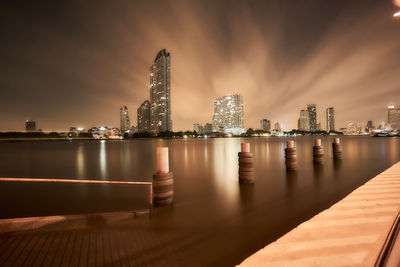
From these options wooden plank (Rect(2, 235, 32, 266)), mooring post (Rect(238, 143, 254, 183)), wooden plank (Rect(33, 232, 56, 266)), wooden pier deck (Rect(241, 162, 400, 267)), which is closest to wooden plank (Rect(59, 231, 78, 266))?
wooden plank (Rect(33, 232, 56, 266))

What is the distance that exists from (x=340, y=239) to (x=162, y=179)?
4.36 meters

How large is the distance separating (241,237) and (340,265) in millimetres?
2009

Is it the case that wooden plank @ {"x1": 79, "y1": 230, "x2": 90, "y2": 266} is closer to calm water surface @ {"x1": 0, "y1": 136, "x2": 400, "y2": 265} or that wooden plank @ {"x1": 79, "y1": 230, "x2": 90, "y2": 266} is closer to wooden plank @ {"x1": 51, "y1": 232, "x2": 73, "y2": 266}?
wooden plank @ {"x1": 51, "y1": 232, "x2": 73, "y2": 266}

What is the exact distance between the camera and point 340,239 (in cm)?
297

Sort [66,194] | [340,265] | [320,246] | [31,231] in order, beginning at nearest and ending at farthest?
[340,265]
[320,246]
[31,231]
[66,194]

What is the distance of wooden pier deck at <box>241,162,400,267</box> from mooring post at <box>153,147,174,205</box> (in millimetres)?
3563

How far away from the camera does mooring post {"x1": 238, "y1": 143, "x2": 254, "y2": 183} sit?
821 centimetres

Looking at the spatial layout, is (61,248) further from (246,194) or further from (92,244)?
(246,194)

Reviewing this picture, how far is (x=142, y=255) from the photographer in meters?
3.27

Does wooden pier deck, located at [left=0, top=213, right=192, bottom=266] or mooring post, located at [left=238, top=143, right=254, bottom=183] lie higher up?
mooring post, located at [left=238, top=143, right=254, bottom=183]

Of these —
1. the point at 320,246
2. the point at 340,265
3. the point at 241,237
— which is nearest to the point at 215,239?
the point at 241,237

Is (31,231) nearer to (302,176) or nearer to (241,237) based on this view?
(241,237)

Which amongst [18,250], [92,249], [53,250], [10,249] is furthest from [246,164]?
[10,249]

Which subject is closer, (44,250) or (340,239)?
(340,239)
